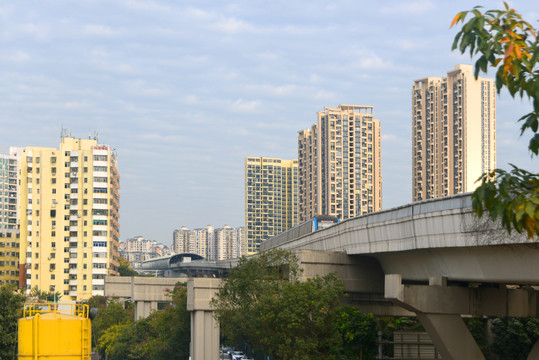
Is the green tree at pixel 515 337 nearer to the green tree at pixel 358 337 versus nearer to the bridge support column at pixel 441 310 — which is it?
the green tree at pixel 358 337

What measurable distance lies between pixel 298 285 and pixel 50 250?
13160 centimetres

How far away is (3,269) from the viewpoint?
186250mm

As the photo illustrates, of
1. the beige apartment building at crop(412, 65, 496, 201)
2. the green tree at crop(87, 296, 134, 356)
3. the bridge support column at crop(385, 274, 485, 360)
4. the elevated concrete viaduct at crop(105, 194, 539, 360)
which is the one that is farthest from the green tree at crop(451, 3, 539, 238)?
the beige apartment building at crop(412, 65, 496, 201)

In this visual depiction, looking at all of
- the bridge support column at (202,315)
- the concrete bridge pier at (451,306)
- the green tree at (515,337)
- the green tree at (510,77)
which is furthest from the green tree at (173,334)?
the green tree at (510,77)

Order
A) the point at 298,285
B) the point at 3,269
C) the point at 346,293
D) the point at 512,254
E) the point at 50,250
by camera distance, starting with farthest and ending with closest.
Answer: the point at 3,269, the point at 50,250, the point at 346,293, the point at 298,285, the point at 512,254

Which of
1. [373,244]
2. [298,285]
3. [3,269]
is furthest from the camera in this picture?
[3,269]

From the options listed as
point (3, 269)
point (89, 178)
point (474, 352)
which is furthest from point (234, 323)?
point (3, 269)

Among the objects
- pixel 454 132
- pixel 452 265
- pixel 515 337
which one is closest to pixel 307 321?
pixel 515 337

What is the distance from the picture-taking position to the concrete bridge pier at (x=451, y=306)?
31.8 meters

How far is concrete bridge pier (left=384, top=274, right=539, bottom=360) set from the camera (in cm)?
3181

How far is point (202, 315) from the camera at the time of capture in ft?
213

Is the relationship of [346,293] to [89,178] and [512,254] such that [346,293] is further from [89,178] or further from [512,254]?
[89,178]

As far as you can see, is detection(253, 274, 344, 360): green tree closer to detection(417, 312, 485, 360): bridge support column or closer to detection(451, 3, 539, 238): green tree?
detection(417, 312, 485, 360): bridge support column

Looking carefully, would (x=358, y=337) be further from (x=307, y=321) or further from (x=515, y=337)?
(x=515, y=337)
